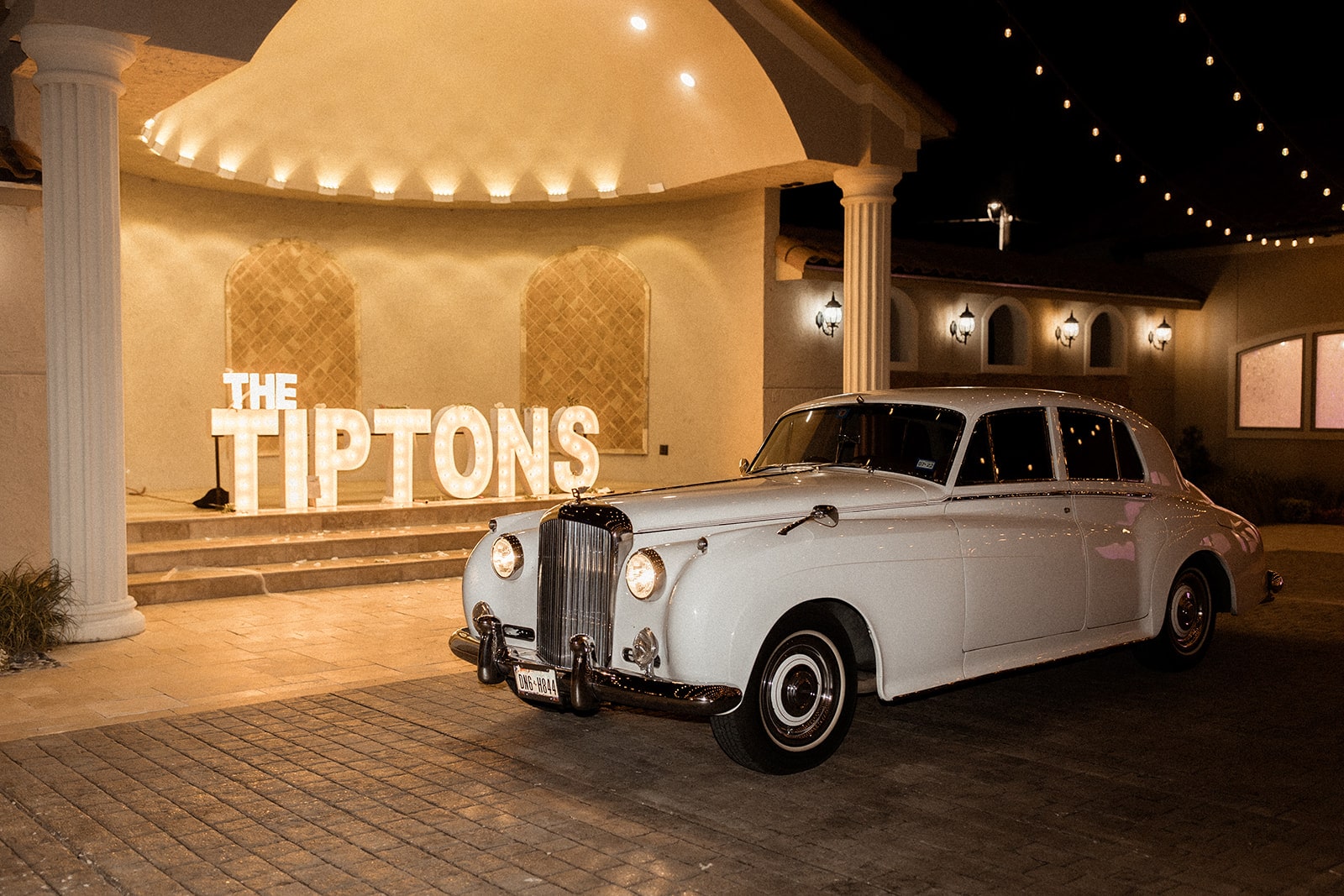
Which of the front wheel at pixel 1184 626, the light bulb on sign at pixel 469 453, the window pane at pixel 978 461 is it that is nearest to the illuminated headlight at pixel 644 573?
the window pane at pixel 978 461

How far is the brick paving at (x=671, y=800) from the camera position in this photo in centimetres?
408

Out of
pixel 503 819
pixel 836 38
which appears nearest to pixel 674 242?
pixel 836 38

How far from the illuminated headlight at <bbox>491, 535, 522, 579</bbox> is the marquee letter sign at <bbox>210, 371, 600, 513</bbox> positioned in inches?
249

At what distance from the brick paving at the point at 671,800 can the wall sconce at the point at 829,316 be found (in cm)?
857

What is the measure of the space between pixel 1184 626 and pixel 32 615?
7.49m

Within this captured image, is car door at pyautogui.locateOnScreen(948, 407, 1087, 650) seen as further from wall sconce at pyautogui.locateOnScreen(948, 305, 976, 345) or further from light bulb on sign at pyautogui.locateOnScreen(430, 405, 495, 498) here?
wall sconce at pyautogui.locateOnScreen(948, 305, 976, 345)

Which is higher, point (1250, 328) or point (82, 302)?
point (1250, 328)

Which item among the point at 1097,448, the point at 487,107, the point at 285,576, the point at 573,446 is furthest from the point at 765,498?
the point at 487,107

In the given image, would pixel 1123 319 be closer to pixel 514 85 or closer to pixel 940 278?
pixel 940 278

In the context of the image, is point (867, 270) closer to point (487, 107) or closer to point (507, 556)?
point (487, 107)

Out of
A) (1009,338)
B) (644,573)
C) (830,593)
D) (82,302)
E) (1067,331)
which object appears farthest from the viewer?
(1067,331)

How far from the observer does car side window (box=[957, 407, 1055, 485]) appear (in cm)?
619

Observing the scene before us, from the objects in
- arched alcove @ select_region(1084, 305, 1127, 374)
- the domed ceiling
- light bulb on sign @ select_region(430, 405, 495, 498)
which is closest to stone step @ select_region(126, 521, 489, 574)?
light bulb on sign @ select_region(430, 405, 495, 498)

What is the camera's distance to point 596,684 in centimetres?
505
